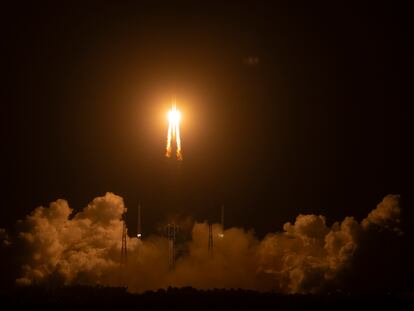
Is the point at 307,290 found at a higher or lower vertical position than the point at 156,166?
lower

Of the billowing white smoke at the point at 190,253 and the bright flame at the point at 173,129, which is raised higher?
the bright flame at the point at 173,129

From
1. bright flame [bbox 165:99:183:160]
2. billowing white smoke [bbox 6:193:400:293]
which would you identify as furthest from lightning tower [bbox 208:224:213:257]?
bright flame [bbox 165:99:183:160]

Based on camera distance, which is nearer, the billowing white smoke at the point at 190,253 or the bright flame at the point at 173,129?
the billowing white smoke at the point at 190,253

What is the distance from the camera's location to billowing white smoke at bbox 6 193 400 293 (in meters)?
82.2

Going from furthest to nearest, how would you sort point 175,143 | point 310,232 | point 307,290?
point 175,143
point 310,232
point 307,290

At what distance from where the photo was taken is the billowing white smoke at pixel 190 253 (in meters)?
82.2

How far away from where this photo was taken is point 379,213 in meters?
83.0

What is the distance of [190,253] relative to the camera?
3462 inches

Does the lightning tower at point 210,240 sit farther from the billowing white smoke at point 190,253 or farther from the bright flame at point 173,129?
the bright flame at point 173,129

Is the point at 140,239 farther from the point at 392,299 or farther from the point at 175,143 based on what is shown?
the point at 392,299

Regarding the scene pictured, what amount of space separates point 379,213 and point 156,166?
24.8 metres

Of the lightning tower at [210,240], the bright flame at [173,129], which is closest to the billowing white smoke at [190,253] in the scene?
the lightning tower at [210,240]

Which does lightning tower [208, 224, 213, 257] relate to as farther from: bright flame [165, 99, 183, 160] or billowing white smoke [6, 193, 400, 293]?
bright flame [165, 99, 183, 160]

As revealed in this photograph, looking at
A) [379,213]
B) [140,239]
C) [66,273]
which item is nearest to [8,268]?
[66,273]
